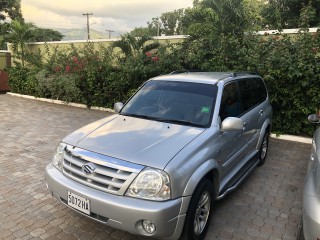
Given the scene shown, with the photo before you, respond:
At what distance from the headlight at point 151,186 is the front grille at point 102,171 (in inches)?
2.3

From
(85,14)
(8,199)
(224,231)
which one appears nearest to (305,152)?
(224,231)

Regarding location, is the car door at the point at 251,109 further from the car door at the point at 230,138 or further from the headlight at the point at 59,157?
the headlight at the point at 59,157

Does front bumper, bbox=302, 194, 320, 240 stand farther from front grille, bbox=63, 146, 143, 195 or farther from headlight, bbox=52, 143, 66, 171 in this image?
headlight, bbox=52, 143, 66, 171

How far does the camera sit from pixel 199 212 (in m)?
3.23

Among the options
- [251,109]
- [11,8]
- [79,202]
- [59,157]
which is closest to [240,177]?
[251,109]

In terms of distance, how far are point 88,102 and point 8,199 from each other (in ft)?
23.4

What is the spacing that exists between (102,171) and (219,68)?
5.86 metres

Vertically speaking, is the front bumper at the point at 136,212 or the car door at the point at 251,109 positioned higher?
the car door at the point at 251,109

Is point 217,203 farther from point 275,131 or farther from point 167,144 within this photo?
point 275,131

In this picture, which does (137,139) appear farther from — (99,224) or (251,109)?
(251,109)

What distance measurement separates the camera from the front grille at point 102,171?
2.81 m

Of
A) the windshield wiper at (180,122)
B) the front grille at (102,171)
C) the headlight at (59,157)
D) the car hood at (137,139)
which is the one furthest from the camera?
the windshield wiper at (180,122)

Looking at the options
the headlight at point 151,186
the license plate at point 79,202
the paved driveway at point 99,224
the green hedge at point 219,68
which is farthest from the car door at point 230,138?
the green hedge at point 219,68

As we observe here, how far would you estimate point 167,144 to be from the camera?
3117mm
